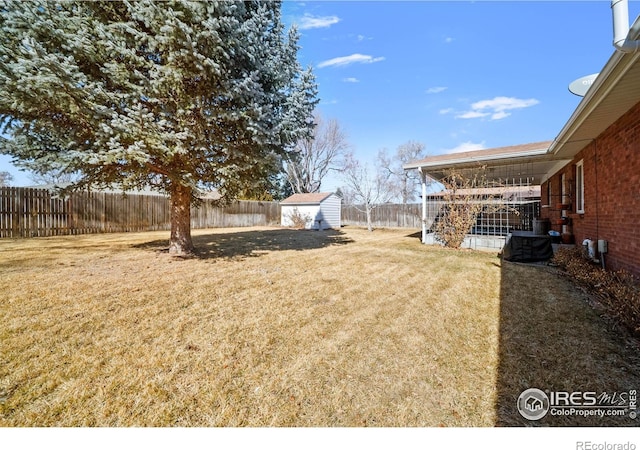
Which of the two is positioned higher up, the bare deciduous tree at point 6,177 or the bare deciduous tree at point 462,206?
the bare deciduous tree at point 6,177

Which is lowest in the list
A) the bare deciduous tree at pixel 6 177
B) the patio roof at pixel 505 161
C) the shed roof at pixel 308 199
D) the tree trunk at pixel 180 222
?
the tree trunk at pixel 180 222

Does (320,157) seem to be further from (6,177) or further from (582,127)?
(6,177)

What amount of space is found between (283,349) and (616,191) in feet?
19.2

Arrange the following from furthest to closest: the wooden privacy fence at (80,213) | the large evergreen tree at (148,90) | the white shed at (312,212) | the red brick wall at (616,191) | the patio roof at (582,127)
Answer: the white shed at (312,212)
the wooden privacy fence at (80,213)
the large evergreen tree at (148,90)
the red brick wall at (616,191)
the patio roof at (582,127)

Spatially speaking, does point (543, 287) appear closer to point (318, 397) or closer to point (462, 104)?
point (318, 397)

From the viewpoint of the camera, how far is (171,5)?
182 inches

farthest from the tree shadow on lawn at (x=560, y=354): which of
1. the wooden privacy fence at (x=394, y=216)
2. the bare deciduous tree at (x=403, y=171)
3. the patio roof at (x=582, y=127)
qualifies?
the bare deciduous tree at (x=403, y=171)

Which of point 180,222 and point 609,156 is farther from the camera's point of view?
point 180,222

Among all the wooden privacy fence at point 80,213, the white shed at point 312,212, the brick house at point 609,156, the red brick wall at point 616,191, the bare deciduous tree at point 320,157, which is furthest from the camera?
the bare deciduous tree at point 320,157

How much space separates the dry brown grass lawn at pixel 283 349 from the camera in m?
1.75

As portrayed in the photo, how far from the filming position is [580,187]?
7.14m

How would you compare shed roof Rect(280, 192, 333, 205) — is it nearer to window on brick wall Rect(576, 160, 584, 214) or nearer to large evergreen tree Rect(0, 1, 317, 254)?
large evergreen tree Rect(0, 1, 317, 254)

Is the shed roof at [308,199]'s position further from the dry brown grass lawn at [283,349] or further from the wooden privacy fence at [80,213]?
the dry brown grass lawn at [283,349]

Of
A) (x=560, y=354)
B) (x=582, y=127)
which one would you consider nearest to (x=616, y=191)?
(x=582, y=127)
